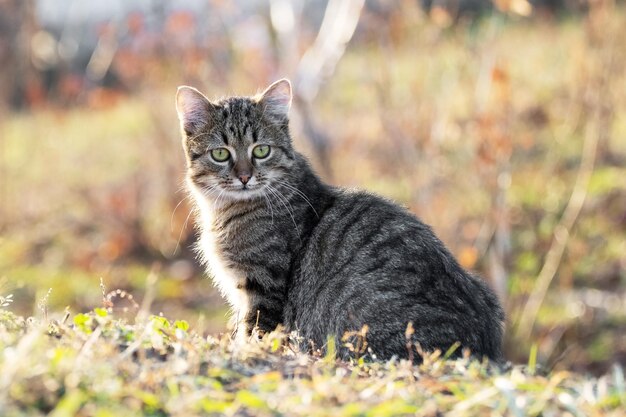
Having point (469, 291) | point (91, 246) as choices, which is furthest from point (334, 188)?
point (91, 246)

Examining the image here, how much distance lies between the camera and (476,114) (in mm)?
7383

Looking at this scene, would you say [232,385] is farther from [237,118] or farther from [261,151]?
[237,118]

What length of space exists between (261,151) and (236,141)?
157 millimetres

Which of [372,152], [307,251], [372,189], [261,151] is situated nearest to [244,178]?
[261,151]

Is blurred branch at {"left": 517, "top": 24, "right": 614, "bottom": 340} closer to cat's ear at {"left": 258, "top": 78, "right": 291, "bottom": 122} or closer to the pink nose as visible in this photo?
cat's ear at {"left": 258, "top": 78, "right": 291, "bottom": 122}

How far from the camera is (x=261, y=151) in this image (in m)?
4.92

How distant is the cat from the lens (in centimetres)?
395

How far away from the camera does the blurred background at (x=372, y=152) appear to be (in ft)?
24.8

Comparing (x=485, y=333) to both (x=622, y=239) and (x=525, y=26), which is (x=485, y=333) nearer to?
(x=622, y=239)

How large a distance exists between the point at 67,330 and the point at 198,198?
191cm

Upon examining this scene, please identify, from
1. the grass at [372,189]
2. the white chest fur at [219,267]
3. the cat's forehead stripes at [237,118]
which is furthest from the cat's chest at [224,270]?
the cat's forehead stripes at [237,118]

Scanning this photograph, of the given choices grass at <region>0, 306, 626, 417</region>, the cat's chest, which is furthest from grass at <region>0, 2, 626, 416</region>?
the cat's chest

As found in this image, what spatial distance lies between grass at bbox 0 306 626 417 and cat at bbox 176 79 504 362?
524 mm

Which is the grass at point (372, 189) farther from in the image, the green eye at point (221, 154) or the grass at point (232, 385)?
the green eye at point (221, 154)
